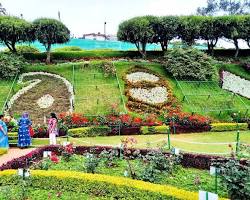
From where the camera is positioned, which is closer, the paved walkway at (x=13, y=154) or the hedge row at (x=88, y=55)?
the paved walkway at (x=13, y=154)

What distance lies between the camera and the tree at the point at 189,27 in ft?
109

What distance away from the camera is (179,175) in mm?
14141

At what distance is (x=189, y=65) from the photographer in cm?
3078

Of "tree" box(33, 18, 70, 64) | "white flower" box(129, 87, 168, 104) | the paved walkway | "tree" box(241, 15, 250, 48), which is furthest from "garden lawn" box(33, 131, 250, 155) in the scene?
"tree" box(241, 15, 250, 48)

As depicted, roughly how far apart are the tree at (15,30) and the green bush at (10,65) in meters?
1.65

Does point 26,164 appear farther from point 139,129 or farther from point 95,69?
point 95,69

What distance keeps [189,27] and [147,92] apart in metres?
8.04

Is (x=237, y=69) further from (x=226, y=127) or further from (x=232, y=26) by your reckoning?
(x=226, y=127)

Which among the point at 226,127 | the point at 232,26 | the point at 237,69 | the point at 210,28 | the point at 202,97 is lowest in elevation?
the point at 226,127

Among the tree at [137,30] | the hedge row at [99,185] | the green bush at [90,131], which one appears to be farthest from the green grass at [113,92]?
the hedge row at [99,185]

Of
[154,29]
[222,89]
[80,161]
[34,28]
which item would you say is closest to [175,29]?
[154,29]

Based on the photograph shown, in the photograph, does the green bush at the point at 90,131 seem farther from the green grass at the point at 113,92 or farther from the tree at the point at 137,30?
the tree at the point at 137,30

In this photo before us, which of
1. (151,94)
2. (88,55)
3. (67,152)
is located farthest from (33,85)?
(67,152)

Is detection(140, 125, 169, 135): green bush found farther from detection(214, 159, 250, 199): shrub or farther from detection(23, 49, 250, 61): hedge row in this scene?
detection(214, 159, 250, 199): shrub
